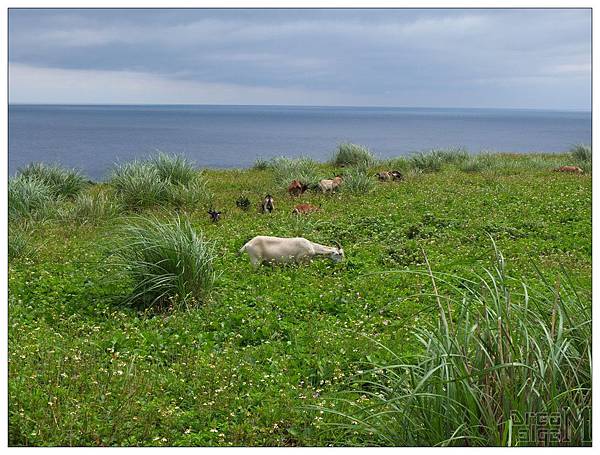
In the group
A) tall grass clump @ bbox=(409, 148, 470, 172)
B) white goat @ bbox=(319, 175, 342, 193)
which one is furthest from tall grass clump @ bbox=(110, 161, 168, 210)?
tall grass clump @ bbox=(409, 148, 470, 172)

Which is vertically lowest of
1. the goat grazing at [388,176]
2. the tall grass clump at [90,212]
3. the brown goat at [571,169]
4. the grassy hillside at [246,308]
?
the grassy hillside at [246,308]

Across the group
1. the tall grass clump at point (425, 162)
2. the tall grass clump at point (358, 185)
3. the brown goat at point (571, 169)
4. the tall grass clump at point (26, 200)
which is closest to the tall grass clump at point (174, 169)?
the tall grass clump at point (26, 200)

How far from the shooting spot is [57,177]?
1355 centimetres

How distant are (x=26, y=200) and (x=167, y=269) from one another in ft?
17.8

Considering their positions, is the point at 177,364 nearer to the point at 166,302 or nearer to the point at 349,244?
the point at 166,302

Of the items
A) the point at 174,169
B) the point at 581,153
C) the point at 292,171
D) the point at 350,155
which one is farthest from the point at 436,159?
the point at 174,169

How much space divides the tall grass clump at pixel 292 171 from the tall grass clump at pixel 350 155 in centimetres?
193

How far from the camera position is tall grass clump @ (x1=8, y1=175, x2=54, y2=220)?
419 inches

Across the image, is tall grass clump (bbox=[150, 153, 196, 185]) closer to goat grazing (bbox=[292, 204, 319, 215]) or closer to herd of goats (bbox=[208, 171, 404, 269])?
goat grazing (bbox=[292, 204, 319, 215])

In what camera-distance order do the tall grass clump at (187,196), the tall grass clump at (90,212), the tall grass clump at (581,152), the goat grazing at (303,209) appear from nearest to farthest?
the tall grass clump at (90,212) → the goat grazing at (303,209) → the tall grass clump at (187,196) → the tall grass clump at (581,152)

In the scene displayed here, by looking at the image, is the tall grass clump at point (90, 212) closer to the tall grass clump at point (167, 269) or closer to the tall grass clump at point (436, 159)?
the tall grass clump at point (167, 269)

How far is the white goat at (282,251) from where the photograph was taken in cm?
797

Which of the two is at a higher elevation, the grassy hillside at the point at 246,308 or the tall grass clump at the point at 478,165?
the tall grass clump at the point at 478,165

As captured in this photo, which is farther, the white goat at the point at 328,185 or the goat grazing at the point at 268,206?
the white goat at the point at 328,185
